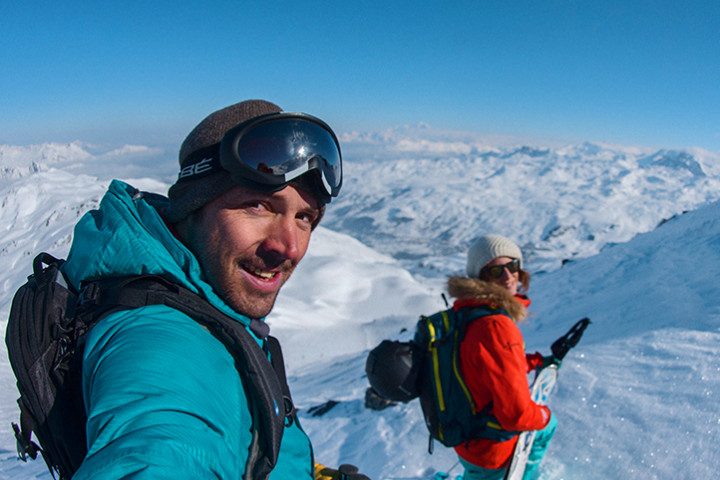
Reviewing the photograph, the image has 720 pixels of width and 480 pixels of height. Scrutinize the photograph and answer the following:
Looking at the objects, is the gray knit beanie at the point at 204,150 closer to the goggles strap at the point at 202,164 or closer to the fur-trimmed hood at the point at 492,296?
the goggles strap at the point at 202,164

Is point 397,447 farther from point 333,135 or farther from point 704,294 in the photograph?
point 704,294

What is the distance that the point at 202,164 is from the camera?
1828mm

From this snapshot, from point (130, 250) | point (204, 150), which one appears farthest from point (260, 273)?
point (204, 150)

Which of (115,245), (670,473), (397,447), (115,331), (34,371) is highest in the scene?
(115,245)

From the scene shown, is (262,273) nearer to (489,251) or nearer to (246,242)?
(246,242)

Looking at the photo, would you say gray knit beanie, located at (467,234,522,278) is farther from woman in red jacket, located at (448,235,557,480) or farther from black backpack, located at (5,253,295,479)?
black backpack, located at (5,253,295,479)

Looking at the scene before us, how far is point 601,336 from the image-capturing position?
729cm

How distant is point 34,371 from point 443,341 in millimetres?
2911

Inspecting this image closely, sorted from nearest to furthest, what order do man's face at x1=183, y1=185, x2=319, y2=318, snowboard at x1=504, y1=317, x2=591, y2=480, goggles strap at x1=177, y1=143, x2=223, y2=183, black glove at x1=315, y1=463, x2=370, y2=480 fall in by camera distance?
man's face at x1=183, y1=185, x2=319, y2=318, goggles strap at x1=177, y1=143, x2=223, y2=183, black glove at x1=315, y1=463, x2=370, y2=480, snowboard at x1=504, y1=317, x2=591, y2=480

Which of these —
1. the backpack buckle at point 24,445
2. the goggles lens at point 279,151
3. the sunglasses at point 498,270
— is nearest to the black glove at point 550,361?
the sunglasses at point 498,270

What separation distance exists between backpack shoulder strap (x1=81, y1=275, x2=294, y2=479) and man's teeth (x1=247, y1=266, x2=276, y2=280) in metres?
0.30

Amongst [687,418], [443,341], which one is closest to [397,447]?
[443,341]

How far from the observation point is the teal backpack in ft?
10.9

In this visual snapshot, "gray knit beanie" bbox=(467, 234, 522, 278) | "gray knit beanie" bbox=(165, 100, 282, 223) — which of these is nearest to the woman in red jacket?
"gray knit beanie" bbox=(467, 234, 522, 278)
